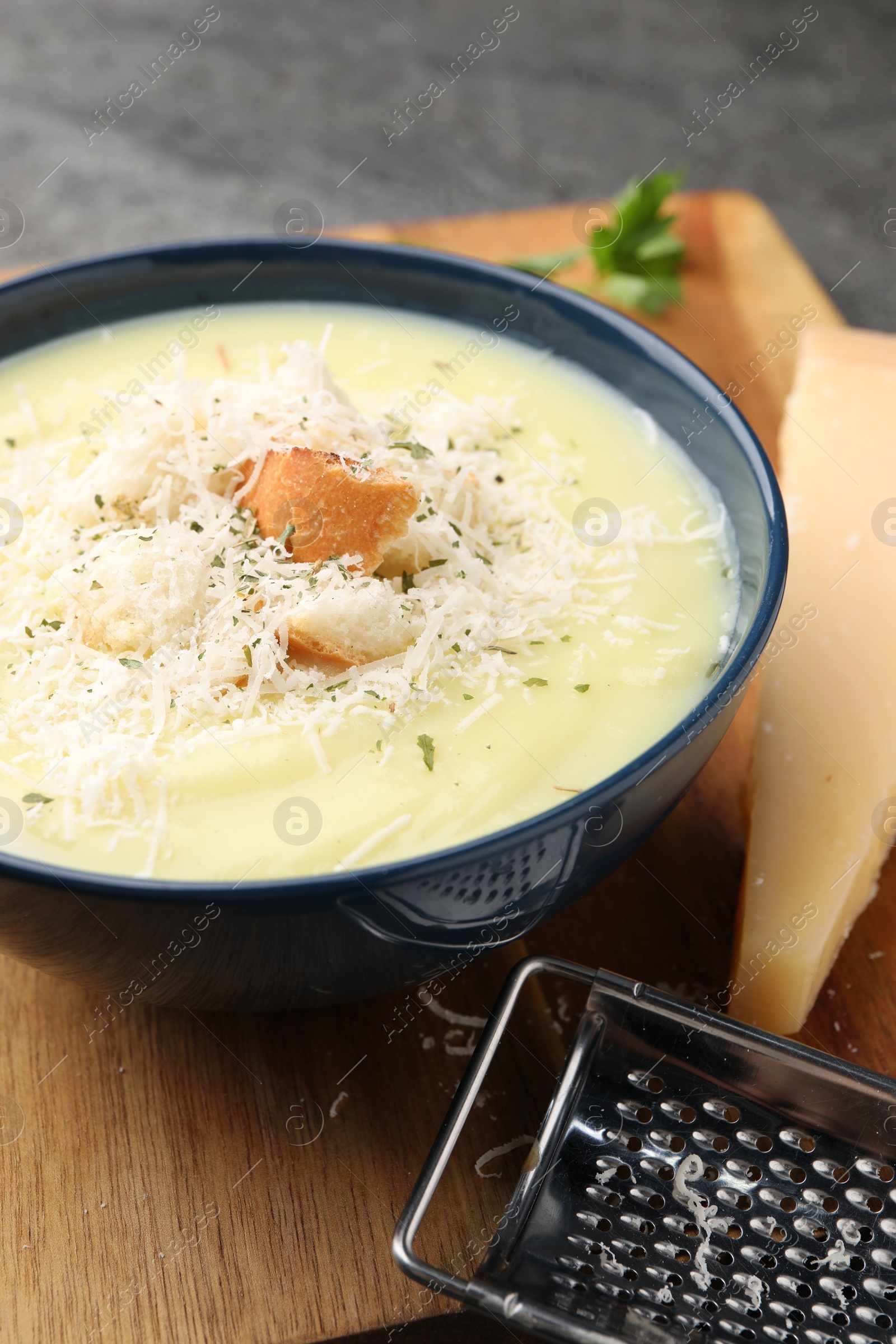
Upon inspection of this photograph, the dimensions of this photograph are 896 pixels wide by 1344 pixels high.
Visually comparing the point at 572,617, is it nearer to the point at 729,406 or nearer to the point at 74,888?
the point at 729,406

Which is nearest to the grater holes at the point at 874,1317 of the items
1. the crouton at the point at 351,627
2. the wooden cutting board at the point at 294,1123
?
the wooden cutting board at the point at 294,1123

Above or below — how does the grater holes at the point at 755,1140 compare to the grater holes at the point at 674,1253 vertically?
above

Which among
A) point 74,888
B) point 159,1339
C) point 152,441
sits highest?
point 152,441

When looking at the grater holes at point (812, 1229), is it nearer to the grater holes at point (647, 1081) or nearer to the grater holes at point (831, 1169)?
the grater holes at point (831, 1169)

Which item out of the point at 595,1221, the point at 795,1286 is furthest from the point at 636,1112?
the point at 795,1286

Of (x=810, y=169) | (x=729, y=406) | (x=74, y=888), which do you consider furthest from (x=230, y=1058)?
(x=810, y=169)

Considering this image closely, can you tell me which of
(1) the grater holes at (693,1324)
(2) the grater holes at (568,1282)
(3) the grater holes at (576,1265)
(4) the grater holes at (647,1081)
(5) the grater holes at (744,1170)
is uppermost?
(4) the grater holes at (647,1081)

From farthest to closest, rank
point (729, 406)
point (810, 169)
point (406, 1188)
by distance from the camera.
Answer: point (810, 169)
point (729, 406)
point (406, 1188)
